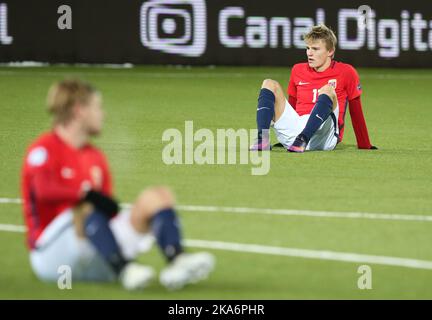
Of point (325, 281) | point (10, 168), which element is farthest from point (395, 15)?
point (325, 281)

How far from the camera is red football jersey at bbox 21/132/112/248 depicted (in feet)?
21.9

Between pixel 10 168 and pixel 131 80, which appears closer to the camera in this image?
pixel 10 168

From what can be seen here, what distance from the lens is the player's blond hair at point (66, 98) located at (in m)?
6.81

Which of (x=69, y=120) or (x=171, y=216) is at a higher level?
(x=69, y=120)

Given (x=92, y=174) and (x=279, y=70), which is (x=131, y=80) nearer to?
(x=279, y=70)

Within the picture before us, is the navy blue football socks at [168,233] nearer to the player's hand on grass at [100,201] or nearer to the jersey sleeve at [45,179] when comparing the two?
the player's hand on grass at [100,201]

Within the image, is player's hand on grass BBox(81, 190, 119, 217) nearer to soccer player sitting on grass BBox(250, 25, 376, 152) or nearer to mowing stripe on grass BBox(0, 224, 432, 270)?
mowing stripe on grass BBox(0, 224, 432, 270)

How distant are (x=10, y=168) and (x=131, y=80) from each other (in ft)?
33.5

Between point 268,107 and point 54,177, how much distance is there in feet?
20.1

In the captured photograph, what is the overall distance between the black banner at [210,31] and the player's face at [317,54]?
1006cm

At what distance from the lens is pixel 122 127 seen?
15.9 metres

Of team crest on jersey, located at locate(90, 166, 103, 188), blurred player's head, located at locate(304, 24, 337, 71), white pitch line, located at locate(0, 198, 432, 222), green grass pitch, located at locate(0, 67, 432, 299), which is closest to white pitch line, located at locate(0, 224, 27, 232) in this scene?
green grass pitch, located at locate(0, 67, 432, 299)

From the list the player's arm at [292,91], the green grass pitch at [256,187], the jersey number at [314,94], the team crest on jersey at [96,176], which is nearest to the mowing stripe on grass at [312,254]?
the green grass pitch at [256,187]

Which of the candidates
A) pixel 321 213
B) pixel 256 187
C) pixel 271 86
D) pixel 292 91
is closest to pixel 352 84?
pixel 292 91
